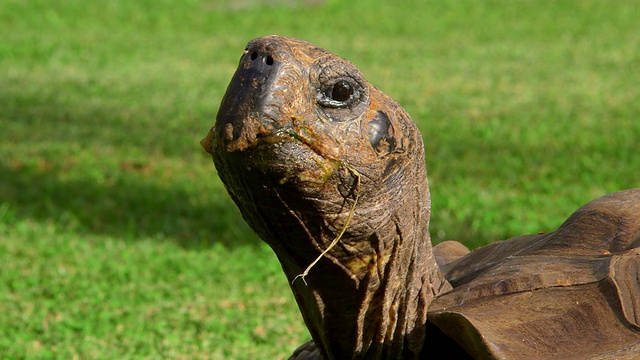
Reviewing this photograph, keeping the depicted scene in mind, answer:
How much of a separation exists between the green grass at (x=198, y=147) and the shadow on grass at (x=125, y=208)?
0.06 ft

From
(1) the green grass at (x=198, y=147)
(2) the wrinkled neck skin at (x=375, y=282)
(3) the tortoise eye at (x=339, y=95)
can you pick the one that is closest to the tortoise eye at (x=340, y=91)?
(3) the tortoise eye at (x=339, y=95)

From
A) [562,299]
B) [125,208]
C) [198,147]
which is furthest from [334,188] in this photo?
[198,147]

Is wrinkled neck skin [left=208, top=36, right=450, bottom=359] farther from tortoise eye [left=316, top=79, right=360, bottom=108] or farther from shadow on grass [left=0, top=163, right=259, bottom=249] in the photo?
shadow on grass [left=0, top=163, right=259, bottom=249]

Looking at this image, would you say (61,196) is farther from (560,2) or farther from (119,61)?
(560,2)

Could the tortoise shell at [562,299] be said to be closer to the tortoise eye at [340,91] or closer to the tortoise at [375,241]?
the tortoise at [375,241]

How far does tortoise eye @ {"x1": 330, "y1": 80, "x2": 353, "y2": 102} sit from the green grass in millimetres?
1879

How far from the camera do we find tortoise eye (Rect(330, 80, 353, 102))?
5.54ft

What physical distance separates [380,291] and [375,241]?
13 cm

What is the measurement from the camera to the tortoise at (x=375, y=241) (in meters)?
1.64

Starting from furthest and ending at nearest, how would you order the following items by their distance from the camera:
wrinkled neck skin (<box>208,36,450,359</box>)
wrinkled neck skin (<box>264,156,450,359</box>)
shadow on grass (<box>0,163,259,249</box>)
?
shadow on grass (<box>0,163,259,249</box>) → wrinkled neck skin (<box>264,156,450,359</box>) → wrinkled neck skin (<box>208,36,450,359</box>)

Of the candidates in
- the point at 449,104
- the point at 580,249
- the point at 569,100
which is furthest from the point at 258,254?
the point at 569,100

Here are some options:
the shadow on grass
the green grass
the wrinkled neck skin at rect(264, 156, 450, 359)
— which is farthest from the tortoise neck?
the shadow on grass

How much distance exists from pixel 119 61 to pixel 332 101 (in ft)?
29.7

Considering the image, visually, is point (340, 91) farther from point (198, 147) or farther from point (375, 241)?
point (198, 147)
